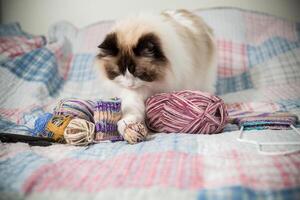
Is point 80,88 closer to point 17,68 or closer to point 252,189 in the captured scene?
point 17,68

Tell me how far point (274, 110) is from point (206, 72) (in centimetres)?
39

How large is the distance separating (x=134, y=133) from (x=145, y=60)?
0.32m

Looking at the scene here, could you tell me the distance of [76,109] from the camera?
120 cm

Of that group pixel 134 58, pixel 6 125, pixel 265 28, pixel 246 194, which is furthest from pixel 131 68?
pixel 265 28

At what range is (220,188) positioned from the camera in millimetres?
678

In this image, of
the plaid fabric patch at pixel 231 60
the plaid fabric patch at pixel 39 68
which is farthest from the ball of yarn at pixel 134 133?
the plaid fabric patch at pixel 231 60

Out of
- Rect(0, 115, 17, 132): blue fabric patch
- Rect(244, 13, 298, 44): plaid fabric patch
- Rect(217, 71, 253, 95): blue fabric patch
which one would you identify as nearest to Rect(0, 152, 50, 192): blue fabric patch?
Rect(0, 115, 17, 132): blue fabric patch

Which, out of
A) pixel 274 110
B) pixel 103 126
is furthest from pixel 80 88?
pixel 274 110

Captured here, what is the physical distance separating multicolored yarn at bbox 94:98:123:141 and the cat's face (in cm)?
14

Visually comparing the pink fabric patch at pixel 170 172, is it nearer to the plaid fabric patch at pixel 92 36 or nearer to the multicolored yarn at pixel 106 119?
the multicolored yarn at pixel 106 119

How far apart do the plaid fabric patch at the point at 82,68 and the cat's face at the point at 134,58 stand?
0.86 metres

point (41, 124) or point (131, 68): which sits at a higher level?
point (131, 68)

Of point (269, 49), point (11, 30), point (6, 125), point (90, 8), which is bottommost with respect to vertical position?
point (6, 125)

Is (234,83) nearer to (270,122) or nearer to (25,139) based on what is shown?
(270,122)
